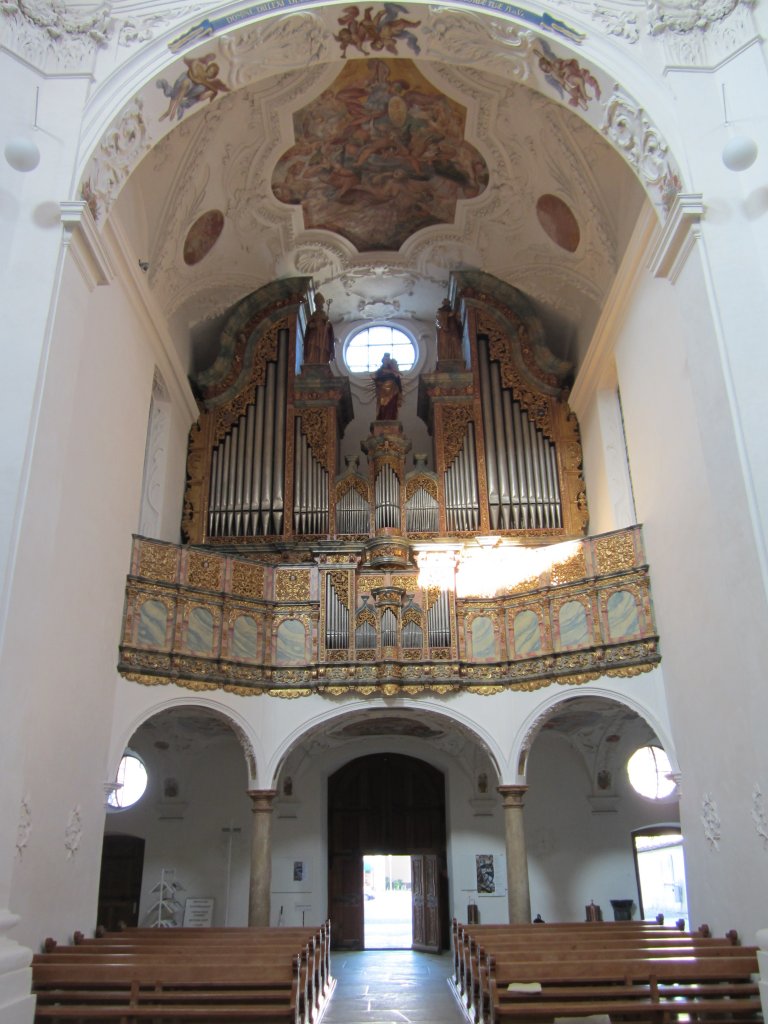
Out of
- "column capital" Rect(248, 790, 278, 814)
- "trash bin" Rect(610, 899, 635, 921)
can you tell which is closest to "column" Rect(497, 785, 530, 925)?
"column capital" Rect(248, 790, 278, 814)

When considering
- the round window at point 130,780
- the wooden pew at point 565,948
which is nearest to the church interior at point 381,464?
the round window at point 130,780

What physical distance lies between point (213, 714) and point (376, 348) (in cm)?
996

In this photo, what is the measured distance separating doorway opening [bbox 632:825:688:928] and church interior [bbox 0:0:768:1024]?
85mm

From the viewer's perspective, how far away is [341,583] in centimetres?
1323

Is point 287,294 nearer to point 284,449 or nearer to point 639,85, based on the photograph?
point 284,449

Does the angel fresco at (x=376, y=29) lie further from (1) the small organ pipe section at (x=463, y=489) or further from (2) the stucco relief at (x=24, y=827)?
(2) the stucco relief at (x=24, y=827)

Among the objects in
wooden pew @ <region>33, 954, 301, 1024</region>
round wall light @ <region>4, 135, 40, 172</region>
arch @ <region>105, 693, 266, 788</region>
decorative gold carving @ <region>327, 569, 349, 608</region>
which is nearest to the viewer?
wooden pew @ <region>33, 954, 301, 1024</region>

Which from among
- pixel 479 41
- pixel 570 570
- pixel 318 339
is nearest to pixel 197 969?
pixel 570 570

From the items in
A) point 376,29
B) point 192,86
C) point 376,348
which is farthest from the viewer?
point 376,348

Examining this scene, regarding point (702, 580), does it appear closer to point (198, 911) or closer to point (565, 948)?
point (565, 948)

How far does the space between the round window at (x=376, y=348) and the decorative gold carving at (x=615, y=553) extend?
798cm

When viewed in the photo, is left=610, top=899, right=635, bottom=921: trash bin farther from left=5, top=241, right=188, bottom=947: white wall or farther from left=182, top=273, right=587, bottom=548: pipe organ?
left=5, top=241, right=188, bottom=947: white wall

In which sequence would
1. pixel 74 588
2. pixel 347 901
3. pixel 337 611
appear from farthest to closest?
pixel 347 901 < pixel 337 611 < pixel 74 588

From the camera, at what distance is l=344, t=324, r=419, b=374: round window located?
18984 mm
